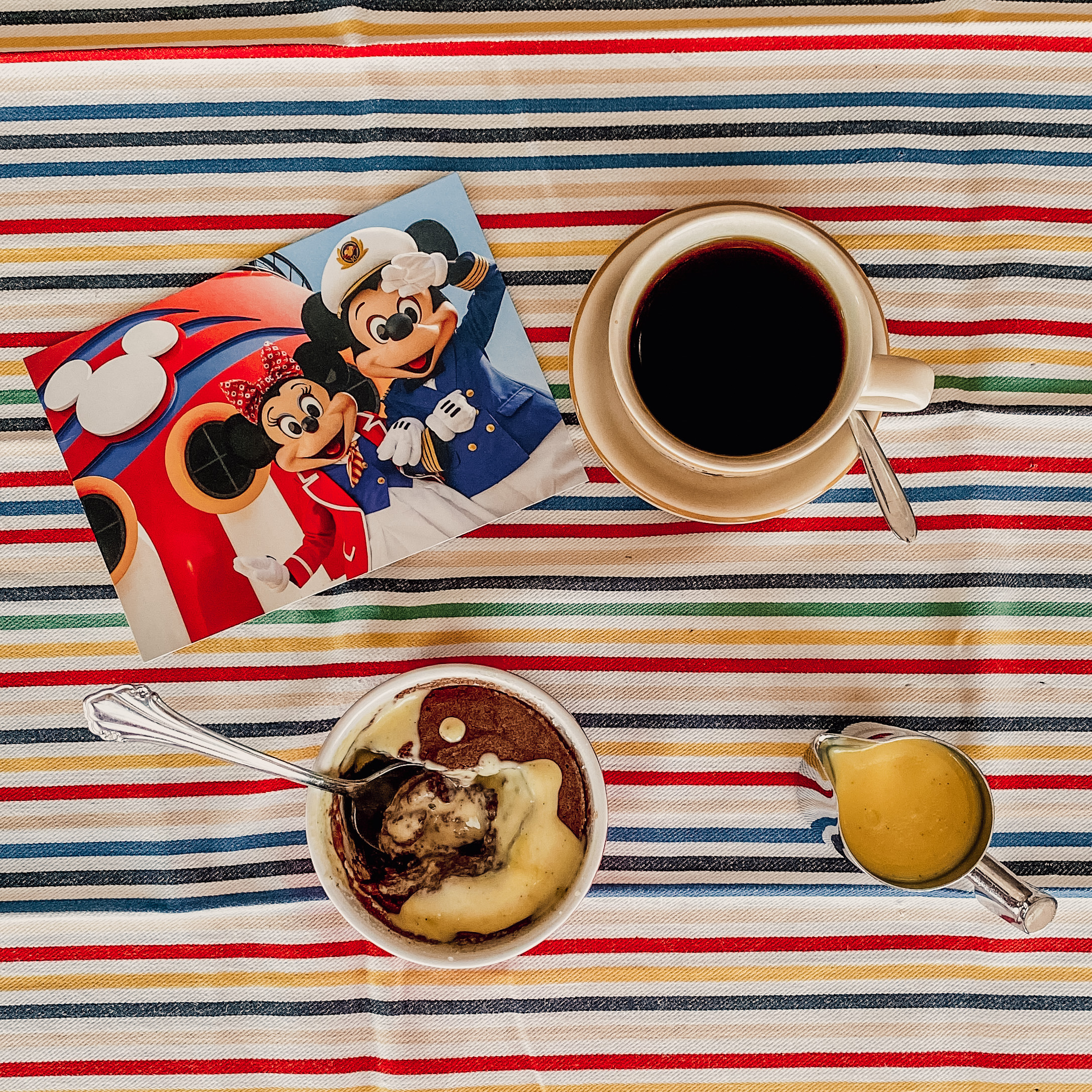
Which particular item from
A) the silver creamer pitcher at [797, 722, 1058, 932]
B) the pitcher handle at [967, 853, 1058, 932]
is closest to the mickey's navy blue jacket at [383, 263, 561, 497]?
the silver creamer pitcher at [797, 722, 1058, 932]

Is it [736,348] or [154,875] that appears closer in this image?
[736,348]

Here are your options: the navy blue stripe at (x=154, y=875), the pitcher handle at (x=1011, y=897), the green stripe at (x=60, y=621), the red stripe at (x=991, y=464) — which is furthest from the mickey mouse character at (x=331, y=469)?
the pitcher handle at (x=1011, y=897)

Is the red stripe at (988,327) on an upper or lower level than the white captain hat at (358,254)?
lower

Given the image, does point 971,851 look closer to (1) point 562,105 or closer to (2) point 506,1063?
(2) point 506,1063

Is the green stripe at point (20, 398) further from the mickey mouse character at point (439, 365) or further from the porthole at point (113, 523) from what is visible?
the mickey mouse character at point (439, 365)

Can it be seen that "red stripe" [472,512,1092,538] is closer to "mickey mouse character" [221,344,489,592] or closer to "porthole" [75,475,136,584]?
"mickey mouse character" [221,344,489,592]

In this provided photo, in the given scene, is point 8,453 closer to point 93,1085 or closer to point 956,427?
point 93,1085

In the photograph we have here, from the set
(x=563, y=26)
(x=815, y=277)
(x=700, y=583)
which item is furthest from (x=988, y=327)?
(x=563, y=26)
